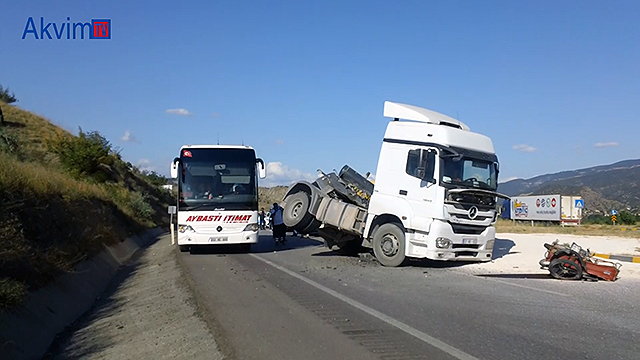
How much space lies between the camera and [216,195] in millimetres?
17312

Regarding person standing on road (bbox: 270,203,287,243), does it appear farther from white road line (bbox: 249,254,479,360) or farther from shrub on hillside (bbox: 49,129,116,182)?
shrub on hillside (bbox: 49,129,116,182)

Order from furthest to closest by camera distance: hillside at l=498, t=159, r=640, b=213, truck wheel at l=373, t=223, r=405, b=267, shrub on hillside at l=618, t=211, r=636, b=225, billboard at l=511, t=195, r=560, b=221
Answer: hillside at l=498, t=159, r=640, b=213 < billboard at l=511, t=195, r=560, b=221 < shrub on hillside at l=618, t=211, r=636, b=225 < truck wheel at l=373, t=223, r=405, b=267

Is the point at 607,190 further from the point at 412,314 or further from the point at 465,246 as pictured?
the point at 412,314

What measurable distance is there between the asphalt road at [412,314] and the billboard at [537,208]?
50.8 meters

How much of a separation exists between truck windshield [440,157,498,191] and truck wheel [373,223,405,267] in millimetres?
1898

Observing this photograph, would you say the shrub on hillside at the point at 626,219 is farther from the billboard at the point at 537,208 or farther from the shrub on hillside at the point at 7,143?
the shrub on hillside at the point at 7,143

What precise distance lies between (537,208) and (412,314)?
60.8 metres

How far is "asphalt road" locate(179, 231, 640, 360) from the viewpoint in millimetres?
6430

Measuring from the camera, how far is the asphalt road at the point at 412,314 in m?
6.43

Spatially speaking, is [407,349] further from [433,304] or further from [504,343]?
[433,304]

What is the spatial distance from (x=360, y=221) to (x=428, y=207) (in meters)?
2.36

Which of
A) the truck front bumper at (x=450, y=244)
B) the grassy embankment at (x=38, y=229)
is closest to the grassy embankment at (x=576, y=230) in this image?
the truck front bumper at (x=450, y=244)

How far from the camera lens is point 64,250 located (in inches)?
456

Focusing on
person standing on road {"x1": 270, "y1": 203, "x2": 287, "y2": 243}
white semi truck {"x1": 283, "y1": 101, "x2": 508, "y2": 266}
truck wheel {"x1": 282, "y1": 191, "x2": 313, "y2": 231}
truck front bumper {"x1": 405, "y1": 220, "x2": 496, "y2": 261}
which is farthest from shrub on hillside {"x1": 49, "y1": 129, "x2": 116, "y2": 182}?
truck front bumper {"x1": 405, "y1": 220, "x2": 496, "y2": 261}
